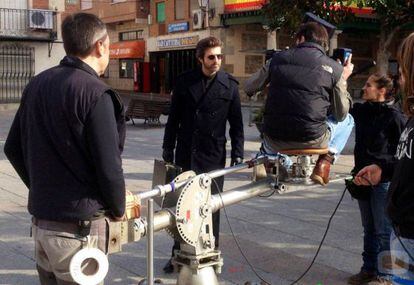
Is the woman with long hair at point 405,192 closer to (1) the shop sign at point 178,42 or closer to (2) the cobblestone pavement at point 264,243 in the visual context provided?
(2) the cobblestone pavement at point 264,243

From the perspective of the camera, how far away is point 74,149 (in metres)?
2.71

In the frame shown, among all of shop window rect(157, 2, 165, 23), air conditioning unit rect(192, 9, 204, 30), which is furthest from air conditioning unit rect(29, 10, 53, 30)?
shop window rect(157, 2, 165, 23)

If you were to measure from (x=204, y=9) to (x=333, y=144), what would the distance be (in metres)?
27.1

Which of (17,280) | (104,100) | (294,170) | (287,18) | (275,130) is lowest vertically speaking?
(17,280)

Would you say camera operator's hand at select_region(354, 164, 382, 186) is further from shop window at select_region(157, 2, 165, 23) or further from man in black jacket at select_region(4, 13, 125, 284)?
shop window at select_region(157, 2, 165, 23)

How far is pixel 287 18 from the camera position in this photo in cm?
1005

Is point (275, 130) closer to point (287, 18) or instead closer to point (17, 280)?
point (17, 280)

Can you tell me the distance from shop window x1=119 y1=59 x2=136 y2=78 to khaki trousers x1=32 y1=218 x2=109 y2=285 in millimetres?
36479

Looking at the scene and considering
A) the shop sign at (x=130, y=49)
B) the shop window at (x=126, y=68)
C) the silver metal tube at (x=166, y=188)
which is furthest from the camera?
the shop window at (x=126, y=68)

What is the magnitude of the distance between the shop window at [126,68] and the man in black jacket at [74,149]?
36.4 m

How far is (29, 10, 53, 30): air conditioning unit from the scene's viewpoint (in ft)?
76.9

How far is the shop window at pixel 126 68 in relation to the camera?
39.0 metres

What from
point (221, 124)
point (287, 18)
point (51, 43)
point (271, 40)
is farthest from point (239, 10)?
point (221, 124)

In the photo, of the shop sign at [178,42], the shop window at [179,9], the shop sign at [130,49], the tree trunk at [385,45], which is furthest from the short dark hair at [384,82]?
the shop sign at [130,49]
